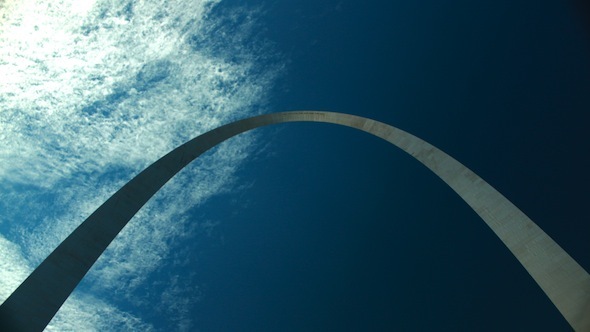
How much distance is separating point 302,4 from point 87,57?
32.5ft

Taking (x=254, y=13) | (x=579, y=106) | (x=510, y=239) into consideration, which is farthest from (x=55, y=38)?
(x=579, y=106)

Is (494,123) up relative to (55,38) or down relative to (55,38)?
up

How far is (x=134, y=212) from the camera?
12.4 m

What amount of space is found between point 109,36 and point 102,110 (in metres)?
3.51

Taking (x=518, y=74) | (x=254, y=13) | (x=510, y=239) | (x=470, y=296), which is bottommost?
(x=510, y=239)

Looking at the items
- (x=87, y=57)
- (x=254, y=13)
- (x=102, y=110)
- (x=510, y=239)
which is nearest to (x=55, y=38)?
(x=87, y=57)

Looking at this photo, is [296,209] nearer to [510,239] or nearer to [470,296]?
[470,296]

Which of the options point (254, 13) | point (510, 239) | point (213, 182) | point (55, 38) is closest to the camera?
point (510, 239)

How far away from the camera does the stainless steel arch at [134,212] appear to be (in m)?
9.43

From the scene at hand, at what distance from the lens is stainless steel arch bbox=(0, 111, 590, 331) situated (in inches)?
371

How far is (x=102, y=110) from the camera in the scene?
20547 millimetres

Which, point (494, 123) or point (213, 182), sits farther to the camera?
point (213, 182)

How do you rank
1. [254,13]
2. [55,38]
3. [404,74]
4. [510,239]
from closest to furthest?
Answer: [510,239] → [55,38] → [254,13] → [404,74]

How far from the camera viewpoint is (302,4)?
2045 centimetres
